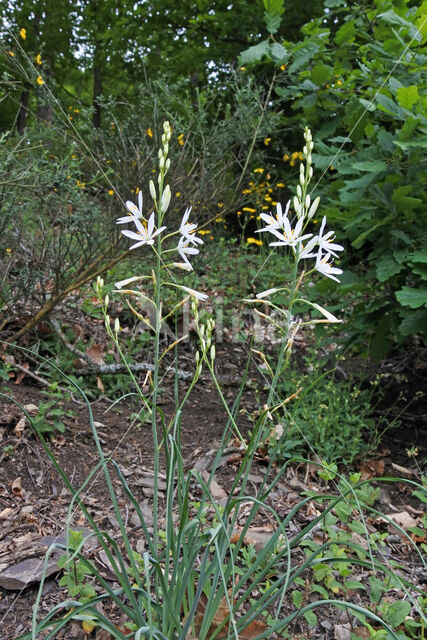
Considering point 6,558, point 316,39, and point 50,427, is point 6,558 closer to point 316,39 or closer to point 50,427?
point 50,427

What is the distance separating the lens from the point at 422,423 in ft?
11.2

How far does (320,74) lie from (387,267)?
118 centimetres

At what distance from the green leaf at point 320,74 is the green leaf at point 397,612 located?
8.59ft

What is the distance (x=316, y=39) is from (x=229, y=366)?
2.32 metres

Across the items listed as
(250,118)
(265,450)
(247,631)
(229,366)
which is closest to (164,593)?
(247,631)

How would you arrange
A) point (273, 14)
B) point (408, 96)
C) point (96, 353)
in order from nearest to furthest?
point (408, 96) < point (273, 14) < point (96, 353)

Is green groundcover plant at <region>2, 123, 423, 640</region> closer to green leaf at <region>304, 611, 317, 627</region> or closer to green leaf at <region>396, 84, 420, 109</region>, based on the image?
green leaf at <region>304, 611, 317, 627</region>

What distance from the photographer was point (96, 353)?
12.6 feet

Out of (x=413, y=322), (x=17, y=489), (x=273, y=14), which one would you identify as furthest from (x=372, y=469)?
(x=273, y=14)

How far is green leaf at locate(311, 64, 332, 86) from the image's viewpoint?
9.71 feet

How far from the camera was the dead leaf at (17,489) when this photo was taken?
2.33 m

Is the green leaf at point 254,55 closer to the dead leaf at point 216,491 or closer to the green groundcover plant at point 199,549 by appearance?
the green groundcover plant at point 199,549

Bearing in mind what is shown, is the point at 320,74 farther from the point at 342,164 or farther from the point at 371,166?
the point at 371,166

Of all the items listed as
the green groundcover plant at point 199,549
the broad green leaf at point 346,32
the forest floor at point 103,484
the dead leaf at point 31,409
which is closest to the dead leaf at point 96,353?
the forest floor at point 103,484
